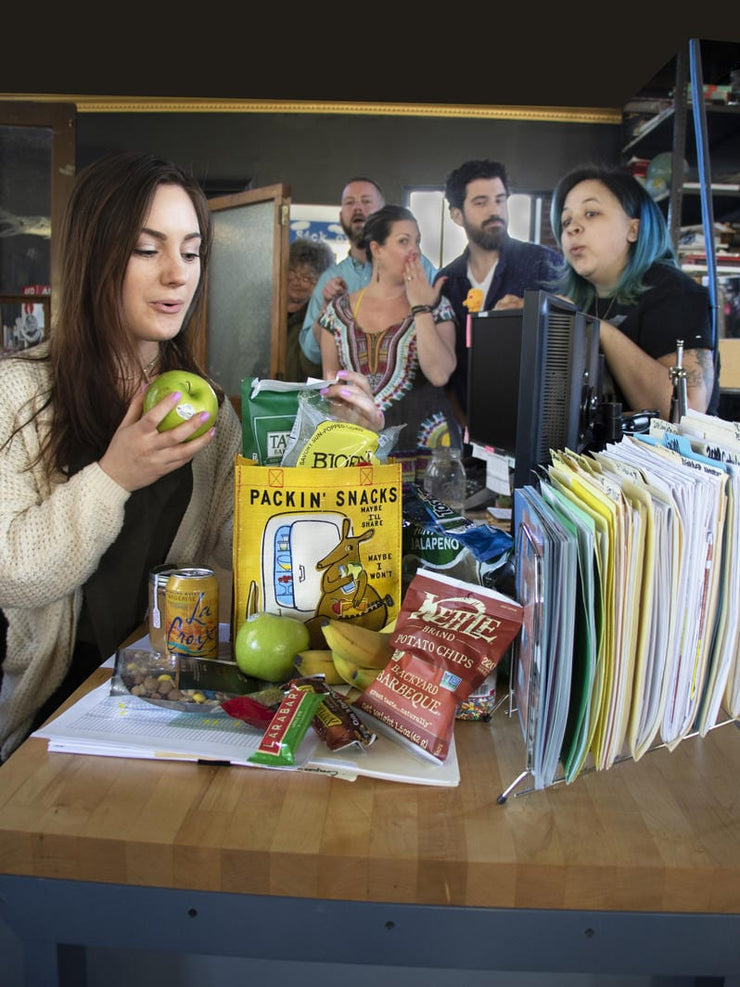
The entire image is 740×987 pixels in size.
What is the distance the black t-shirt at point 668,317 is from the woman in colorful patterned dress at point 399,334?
1.03m

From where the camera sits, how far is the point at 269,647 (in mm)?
1017

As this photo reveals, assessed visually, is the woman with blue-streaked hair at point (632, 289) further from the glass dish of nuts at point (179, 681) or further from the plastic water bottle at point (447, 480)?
the glass dish of nuts at point (179, 681)

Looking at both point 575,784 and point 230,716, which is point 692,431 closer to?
point 575,784

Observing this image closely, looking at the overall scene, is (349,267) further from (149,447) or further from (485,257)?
(149,447)

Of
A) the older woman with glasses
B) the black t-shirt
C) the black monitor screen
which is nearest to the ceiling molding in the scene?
the older woman with glasses

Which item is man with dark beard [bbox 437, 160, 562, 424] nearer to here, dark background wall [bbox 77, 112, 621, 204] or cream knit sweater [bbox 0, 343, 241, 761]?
dark background wall [bbox 77, 112, 621, 204]

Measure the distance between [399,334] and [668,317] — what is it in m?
1.50

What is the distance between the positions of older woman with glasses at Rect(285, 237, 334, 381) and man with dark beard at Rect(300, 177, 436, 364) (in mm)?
34

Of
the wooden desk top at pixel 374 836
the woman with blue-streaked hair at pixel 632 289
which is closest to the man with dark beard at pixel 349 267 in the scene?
the woman with blue-streaked hair at pixel 632 289

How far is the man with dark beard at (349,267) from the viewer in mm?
4723

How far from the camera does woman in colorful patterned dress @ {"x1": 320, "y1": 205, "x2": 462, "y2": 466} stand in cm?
476

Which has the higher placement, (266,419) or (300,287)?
(300,287)

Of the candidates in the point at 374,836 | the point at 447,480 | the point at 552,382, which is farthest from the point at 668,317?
the point at 374,836

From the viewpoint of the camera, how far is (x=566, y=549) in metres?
0.74
